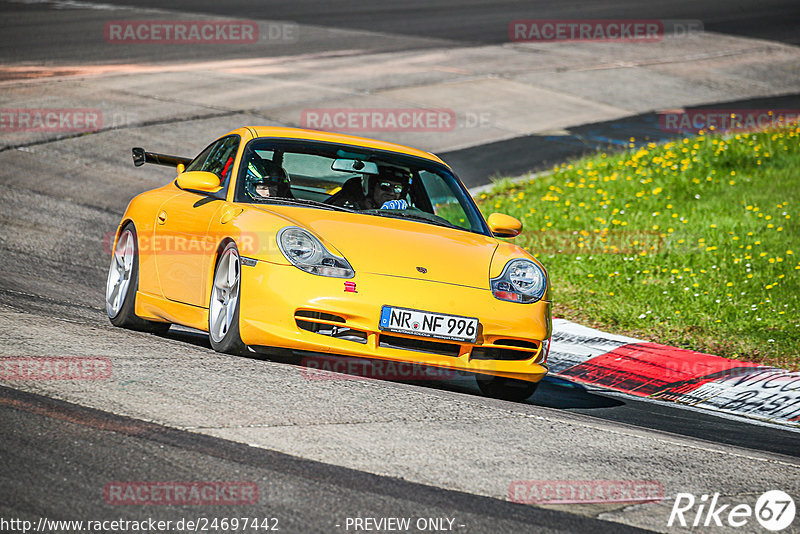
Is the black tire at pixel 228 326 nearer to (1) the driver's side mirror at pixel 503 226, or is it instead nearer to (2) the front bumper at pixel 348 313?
(2) the front bumper at pixel 348 313

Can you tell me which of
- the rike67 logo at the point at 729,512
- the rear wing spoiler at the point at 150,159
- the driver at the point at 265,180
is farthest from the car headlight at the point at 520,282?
the rear wing spoiler at the point at 150,159

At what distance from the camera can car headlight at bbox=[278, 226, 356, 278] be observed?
19.6ft

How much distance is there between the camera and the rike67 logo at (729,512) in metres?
4.14

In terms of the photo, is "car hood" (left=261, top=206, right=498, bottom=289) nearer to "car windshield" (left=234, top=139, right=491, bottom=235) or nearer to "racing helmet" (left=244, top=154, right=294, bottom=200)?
"car windshield" (left=234, top=139, right=491, bottom=235)

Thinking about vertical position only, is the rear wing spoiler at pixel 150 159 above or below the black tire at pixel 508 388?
above

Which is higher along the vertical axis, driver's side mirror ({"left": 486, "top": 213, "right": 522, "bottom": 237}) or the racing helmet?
the racing helmet

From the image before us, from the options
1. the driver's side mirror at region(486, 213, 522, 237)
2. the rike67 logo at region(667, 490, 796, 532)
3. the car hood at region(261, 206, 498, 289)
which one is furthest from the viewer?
the driver's side mirror at region(486, 213, 522, 237)

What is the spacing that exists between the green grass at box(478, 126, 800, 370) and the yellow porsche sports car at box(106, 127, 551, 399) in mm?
2631

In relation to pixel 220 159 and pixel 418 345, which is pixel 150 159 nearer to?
pixel 220 159

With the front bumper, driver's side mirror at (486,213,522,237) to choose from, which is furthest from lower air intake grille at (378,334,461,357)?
driver's side mirror at (486,213,522,237)

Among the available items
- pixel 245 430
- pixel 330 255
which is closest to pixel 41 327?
pixel 330 255

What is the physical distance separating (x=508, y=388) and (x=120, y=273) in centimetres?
294

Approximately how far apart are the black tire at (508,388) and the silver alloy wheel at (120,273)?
2.61 m

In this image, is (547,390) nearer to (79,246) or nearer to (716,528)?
(716,528)
